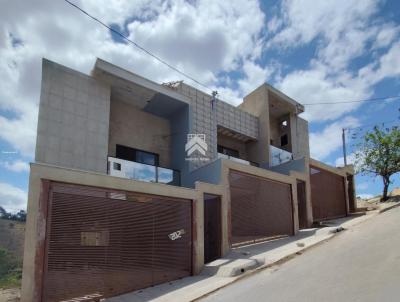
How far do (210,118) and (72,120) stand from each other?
7.36 m

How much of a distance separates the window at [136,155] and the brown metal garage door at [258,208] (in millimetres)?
4447

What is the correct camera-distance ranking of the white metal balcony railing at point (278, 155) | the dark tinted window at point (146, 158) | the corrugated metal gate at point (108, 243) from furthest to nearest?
the white metal balcony railing at point (278, 155), the dark tinted window at point (146, 158), the corrugated metal gate at point (108, 243)

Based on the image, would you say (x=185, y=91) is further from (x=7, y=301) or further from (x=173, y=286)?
(x=7, y=301)

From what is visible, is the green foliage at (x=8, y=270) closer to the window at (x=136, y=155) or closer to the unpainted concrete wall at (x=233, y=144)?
the window at (x=136, y=155)

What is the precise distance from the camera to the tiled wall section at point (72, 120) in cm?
1362

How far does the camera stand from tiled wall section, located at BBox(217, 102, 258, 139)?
20.5 meters

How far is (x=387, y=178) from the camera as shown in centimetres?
2469


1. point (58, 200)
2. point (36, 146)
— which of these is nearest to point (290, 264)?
point (58, 200)

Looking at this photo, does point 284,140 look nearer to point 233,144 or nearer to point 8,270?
point 233,144

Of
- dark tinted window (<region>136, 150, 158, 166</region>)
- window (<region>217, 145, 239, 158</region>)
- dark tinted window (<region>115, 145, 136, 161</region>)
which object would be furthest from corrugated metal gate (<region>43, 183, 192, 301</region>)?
window (<region>217, 145, 239, 158</region>)

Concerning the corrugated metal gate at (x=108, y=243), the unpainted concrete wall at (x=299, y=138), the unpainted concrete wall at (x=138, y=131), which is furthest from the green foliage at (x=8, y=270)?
the unpainted concrete wall at (x=299, y=138)

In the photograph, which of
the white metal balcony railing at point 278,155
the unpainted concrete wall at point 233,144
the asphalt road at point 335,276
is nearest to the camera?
the asphalt road at point 335,276

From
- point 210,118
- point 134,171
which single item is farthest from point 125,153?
point 210,118

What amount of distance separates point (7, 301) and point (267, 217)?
34.0ft
